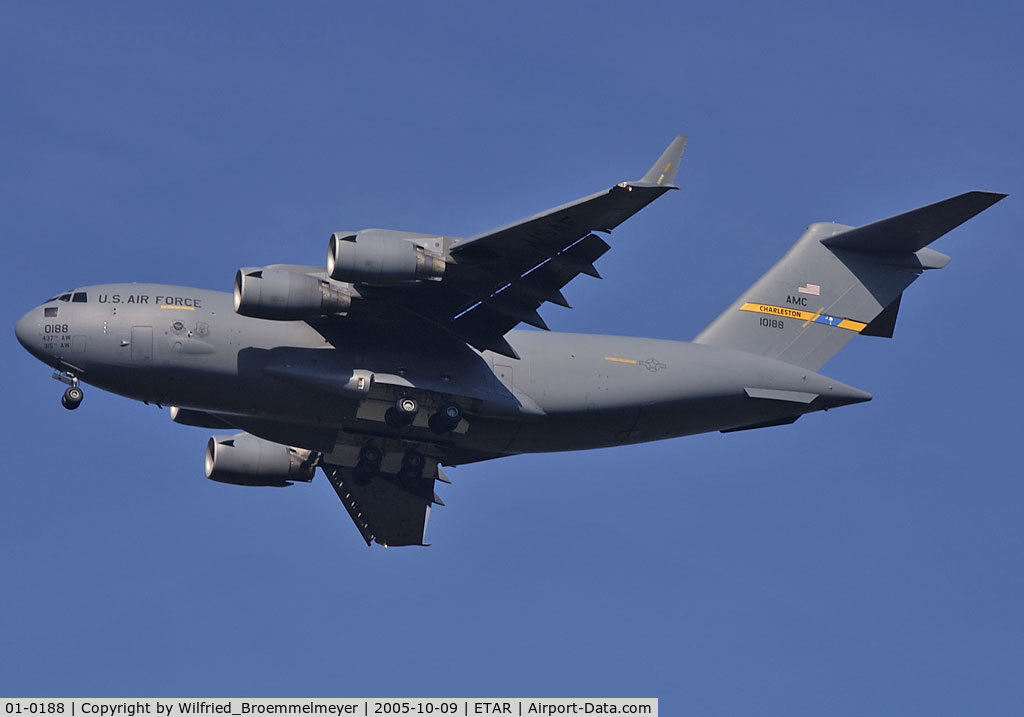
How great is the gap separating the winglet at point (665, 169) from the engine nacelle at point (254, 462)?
814 centimetres

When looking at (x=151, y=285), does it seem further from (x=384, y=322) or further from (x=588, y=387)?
(x=588, y=387)

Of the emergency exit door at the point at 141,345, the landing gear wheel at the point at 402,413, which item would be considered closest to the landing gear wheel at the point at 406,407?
the landing gear wheel at the point at 402,413

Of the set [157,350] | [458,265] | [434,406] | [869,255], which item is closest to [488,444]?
[434,406]

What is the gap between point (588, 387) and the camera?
1019 inches

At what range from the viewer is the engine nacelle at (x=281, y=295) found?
23828 mm

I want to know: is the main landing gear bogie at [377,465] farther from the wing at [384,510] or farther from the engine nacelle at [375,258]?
the engine nacelle at [375,258]

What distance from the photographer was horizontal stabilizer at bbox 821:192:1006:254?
2611 centimetres

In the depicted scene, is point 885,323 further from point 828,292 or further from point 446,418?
point 446,418

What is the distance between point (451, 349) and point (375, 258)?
247 cm

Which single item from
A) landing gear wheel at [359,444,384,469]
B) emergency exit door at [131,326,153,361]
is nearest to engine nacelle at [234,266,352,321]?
emergency exit door at [131,326,153,361]

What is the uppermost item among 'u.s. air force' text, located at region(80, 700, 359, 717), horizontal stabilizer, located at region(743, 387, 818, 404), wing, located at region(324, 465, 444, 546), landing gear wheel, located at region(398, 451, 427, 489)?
horizontal stabilizer, located at region(743, 387, 818, 404)

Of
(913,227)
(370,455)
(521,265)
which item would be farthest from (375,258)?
(913,227)

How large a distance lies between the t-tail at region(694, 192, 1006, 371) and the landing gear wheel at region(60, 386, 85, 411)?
915cm
